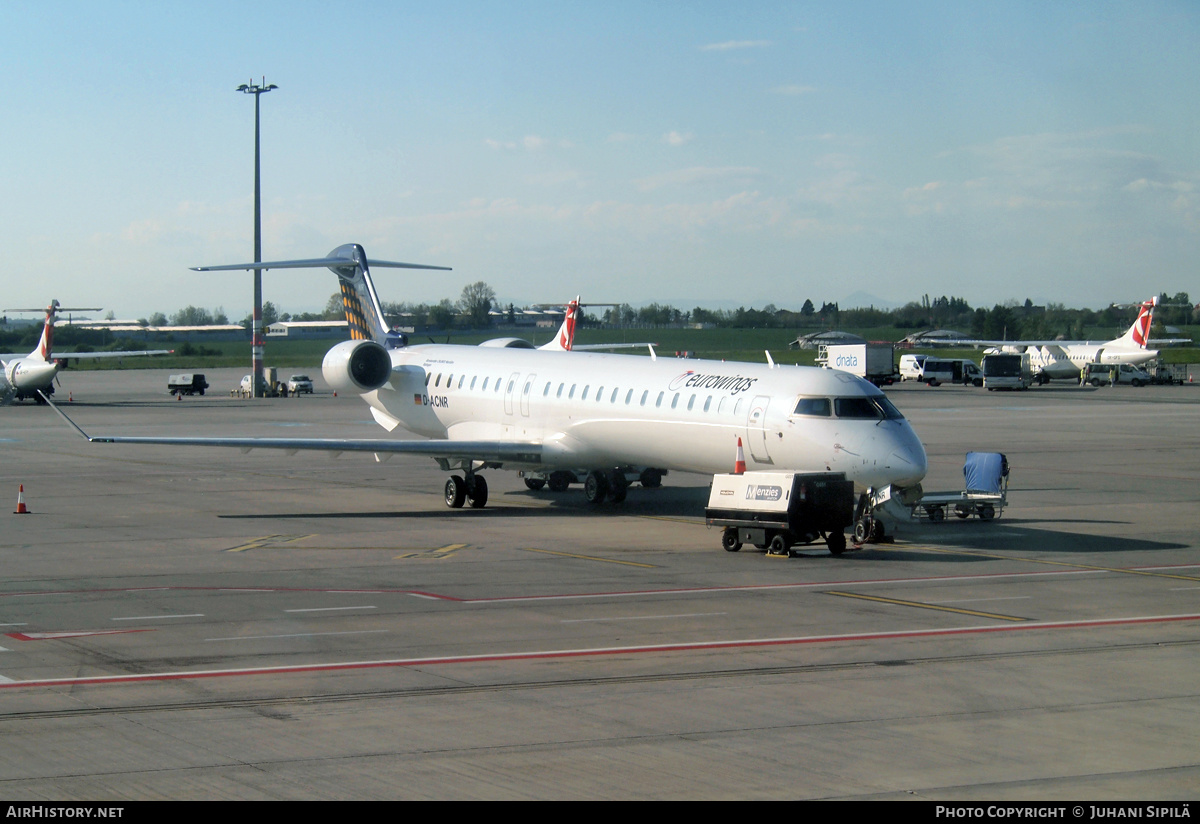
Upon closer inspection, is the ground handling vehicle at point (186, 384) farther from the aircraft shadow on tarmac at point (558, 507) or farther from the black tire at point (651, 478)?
the black tire at point (651, 478)

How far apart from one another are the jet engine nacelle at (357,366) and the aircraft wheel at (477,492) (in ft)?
19.1

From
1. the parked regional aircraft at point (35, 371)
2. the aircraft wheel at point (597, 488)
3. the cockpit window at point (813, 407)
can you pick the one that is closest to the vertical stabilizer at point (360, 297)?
the aircraft wheel at point (597, 488)

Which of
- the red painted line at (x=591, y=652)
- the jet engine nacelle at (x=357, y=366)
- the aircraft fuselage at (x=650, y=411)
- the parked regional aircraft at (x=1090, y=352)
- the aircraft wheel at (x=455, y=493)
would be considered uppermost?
the parked regional aircraft at (x=1090, y=352)

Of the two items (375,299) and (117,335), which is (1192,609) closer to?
(375,299)

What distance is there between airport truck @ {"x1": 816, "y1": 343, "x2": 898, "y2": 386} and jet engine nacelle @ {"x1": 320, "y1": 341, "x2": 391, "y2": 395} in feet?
173

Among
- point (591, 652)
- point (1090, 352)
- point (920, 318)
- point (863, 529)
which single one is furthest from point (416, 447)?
point (920, 318)

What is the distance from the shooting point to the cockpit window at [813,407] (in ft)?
76.7

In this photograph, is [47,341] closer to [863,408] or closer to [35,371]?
[35,371]

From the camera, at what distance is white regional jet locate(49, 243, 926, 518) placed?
23281 millimetres

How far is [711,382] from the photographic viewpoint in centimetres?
2584

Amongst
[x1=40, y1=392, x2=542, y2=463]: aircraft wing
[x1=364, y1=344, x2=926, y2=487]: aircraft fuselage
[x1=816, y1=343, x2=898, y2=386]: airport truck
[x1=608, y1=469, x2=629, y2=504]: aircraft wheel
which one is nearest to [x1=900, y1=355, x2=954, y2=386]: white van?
[x1=816, y1=343, x2=898, y2=386]: airport truck

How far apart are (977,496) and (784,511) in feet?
23.1

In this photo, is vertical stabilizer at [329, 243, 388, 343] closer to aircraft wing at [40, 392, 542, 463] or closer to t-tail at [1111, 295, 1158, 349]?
aircraft wing at [40, 392, 542, 463]

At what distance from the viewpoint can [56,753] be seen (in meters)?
10.2
